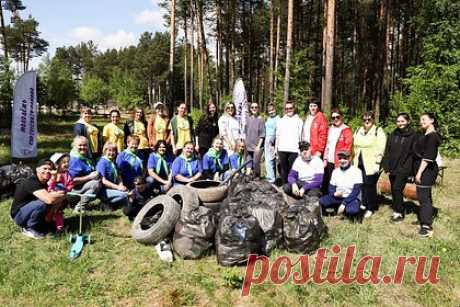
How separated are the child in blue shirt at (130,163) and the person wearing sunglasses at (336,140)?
3222mm

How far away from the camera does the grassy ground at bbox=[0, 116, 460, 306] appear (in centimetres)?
390

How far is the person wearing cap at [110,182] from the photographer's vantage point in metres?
6.51

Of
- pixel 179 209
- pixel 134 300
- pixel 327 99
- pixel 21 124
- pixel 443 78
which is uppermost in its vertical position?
pixel 443 78

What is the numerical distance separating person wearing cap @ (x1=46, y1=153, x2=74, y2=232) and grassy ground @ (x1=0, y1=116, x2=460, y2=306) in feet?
1.00

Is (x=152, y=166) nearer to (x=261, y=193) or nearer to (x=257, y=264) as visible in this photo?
(x=261, y=193)

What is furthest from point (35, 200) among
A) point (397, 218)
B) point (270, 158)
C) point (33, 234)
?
point (397, 218)

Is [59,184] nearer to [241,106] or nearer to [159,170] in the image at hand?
[159,170]

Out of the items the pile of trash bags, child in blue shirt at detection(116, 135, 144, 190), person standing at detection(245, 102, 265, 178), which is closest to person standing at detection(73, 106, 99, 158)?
child in blue shirt at detection(116, 135, 144, 190)

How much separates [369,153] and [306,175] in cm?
106

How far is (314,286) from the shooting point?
4137 mm

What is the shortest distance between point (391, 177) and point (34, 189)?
529 centimetres

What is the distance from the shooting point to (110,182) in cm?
655

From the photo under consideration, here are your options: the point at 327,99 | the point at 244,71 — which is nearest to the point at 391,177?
the point at 327,99

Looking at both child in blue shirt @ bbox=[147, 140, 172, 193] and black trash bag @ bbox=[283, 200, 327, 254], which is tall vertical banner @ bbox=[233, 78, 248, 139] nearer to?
child in blue shirt @ bbox=[147, 140, 172, 193]
